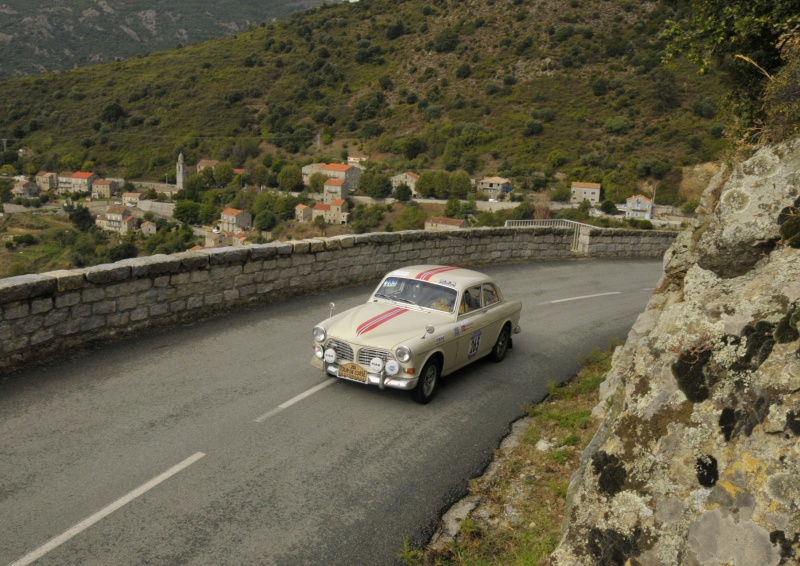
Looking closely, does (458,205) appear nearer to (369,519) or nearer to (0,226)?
(0,226)

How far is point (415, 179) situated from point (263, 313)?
58945 millimetres

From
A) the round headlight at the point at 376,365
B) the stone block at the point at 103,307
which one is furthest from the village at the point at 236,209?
the round headlight at the point at 376,365

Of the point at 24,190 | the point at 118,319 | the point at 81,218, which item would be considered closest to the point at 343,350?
the point at 118,319

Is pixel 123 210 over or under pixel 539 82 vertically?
under

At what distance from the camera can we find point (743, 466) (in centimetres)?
276

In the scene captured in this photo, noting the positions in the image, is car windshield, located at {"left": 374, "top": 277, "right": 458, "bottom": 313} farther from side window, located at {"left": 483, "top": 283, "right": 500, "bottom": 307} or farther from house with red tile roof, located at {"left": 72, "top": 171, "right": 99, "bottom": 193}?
house with red tile roof, located at {"left": 72, "top": 171, "right": 99, "bottom": 193}

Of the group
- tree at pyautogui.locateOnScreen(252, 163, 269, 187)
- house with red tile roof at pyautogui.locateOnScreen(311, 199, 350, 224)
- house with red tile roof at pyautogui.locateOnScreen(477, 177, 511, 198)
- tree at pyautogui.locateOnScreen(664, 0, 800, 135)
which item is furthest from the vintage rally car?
tree at pyautogui.locateOnScreen(252, 163, 269, 187)

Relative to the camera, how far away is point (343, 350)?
24.4ft

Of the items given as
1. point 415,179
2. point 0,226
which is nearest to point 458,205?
point 415,179

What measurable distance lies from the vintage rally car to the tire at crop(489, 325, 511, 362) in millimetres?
15

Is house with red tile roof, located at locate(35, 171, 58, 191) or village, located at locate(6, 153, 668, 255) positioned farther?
house with red tile roof, located at locate(35, 171, 58, 191)

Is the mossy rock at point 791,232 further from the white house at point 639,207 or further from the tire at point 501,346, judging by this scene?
the white house at point 639,207

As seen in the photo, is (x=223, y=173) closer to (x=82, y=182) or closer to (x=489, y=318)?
(x=82, y=182)

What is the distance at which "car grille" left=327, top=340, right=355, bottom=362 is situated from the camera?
7383mm
